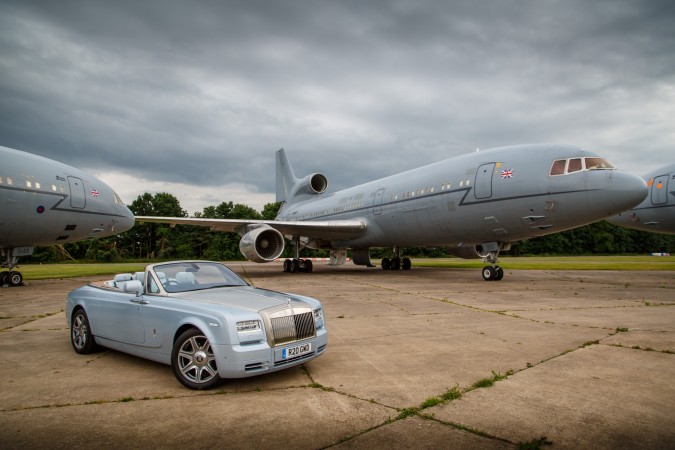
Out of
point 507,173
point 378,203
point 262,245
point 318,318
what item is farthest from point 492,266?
point 318,318

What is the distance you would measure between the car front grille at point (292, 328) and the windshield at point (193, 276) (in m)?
1.39

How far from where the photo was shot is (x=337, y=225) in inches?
757

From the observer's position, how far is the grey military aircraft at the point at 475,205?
1144cm

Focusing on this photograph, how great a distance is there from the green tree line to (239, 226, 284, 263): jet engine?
41365 mm

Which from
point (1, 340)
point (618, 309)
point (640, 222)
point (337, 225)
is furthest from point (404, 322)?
point (640, 222)

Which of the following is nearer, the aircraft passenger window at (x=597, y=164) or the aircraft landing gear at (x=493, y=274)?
the aircraft passenger window at (x=597, y=164)

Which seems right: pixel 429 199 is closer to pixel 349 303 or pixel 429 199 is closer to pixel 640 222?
pixel 349 303

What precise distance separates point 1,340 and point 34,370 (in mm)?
1995

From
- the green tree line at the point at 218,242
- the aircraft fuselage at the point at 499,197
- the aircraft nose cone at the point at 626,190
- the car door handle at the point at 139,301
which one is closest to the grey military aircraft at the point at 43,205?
the car door handle at the point at 139,301

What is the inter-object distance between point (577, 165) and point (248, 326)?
445 inches

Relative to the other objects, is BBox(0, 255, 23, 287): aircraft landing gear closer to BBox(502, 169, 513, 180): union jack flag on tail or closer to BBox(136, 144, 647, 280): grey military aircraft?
BBox(136, 144, 647, 280): grey military aircraft

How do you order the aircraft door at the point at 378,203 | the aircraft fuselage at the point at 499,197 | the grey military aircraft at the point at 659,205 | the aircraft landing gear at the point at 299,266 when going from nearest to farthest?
the aircraft fuselage at the point at 499,197, the grey military aircraft at the point at 659,205, the aircraft door at the point at 378,203, the aircraft landing gear at the point at 299,266

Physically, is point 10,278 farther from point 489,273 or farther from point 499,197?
point 499,197

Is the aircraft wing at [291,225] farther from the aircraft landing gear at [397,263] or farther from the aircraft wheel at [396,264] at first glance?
the aircraft wheel at [396,264]
